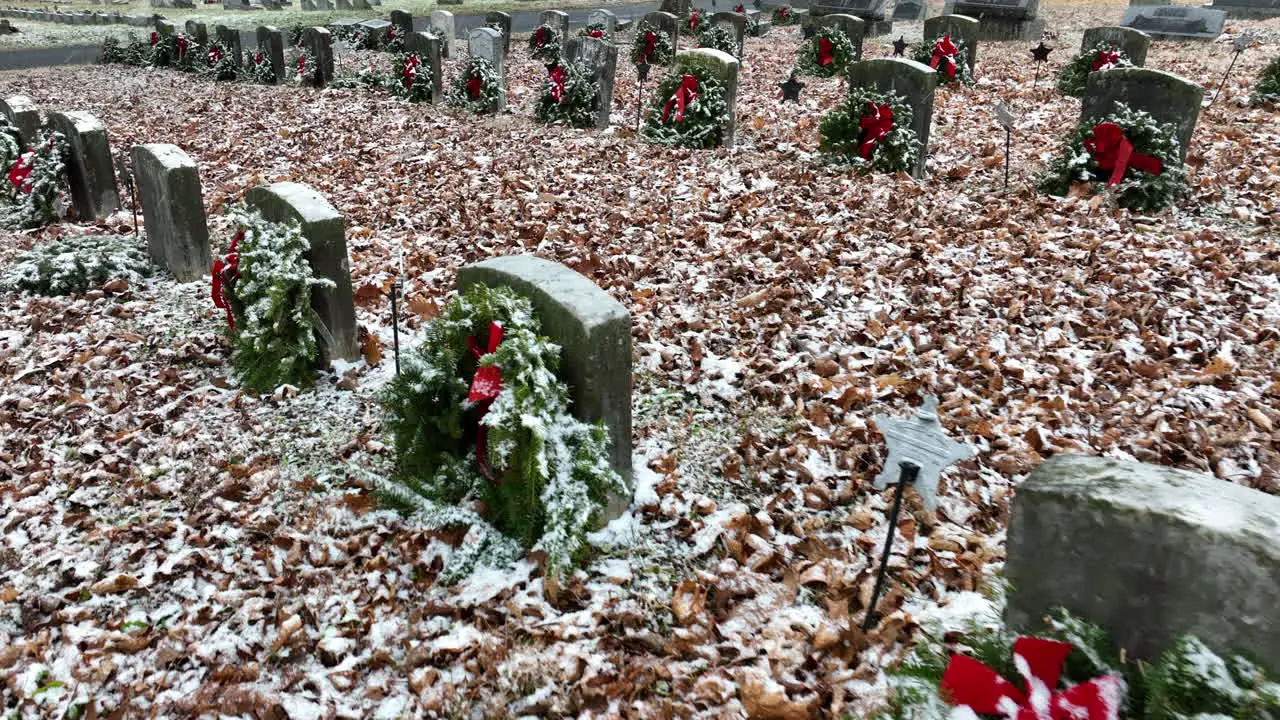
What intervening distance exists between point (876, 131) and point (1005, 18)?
11477 mm

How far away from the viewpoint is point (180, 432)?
5.04m

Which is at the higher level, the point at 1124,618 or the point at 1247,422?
the point at 1124,618

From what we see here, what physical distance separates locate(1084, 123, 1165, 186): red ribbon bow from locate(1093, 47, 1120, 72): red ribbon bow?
5.05 meters

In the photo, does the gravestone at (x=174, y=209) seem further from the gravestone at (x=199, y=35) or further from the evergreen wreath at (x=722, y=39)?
the gravestone at (x=199, y=35)

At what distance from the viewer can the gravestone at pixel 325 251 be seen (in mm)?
5285

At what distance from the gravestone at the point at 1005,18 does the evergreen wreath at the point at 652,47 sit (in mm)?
6601

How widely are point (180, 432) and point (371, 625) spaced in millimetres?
2336

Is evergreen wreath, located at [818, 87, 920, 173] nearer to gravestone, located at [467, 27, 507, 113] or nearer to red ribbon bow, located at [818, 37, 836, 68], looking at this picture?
gravestone, located at [467, 27, 507, 113]

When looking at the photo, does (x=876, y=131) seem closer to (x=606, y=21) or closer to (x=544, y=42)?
(x=544, y=42)

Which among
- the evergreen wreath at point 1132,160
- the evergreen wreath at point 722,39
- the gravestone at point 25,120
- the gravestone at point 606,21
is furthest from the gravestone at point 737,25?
the gravestone at point 25,120

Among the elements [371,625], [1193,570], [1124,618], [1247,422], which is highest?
[1193,570]

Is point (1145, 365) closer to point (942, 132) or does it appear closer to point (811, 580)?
point (811, 580)

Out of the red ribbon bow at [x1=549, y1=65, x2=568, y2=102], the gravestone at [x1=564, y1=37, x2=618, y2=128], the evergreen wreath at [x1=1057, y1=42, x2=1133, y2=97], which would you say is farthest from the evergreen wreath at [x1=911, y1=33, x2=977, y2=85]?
the red ribbon bow at [x1=549, y1=65, x2=568, y2=102]

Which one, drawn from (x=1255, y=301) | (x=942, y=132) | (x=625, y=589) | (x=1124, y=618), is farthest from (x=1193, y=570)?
(x=942, y=132)
